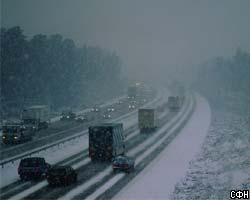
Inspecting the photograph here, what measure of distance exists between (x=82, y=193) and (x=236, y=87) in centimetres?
15548

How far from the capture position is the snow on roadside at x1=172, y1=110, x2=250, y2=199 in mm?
35625

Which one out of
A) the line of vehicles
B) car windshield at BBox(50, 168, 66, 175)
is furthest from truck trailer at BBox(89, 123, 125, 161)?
car windshield at BBox(50, 168, 66, 175)

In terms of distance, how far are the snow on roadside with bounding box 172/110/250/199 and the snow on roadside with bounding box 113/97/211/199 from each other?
2.72ft

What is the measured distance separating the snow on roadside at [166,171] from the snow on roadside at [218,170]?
83cm

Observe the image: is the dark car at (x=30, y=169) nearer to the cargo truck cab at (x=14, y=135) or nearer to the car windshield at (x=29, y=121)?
the cargo truck cab at (x=14, y=135)

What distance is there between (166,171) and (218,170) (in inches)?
170

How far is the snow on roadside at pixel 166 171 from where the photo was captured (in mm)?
35562

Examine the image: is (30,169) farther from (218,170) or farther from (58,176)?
(218,170)

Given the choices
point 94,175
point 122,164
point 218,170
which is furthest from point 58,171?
point 218,170

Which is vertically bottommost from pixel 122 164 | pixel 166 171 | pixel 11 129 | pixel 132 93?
pixel 166 171

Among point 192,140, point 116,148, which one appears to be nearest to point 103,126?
point 116,148

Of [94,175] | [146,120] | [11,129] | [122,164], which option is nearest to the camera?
[94,175]

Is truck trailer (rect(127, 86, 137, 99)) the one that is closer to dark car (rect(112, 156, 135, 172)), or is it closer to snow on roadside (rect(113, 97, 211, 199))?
snow on roadside (rect(113, 97, 211, 199))

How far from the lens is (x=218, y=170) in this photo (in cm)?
4425
